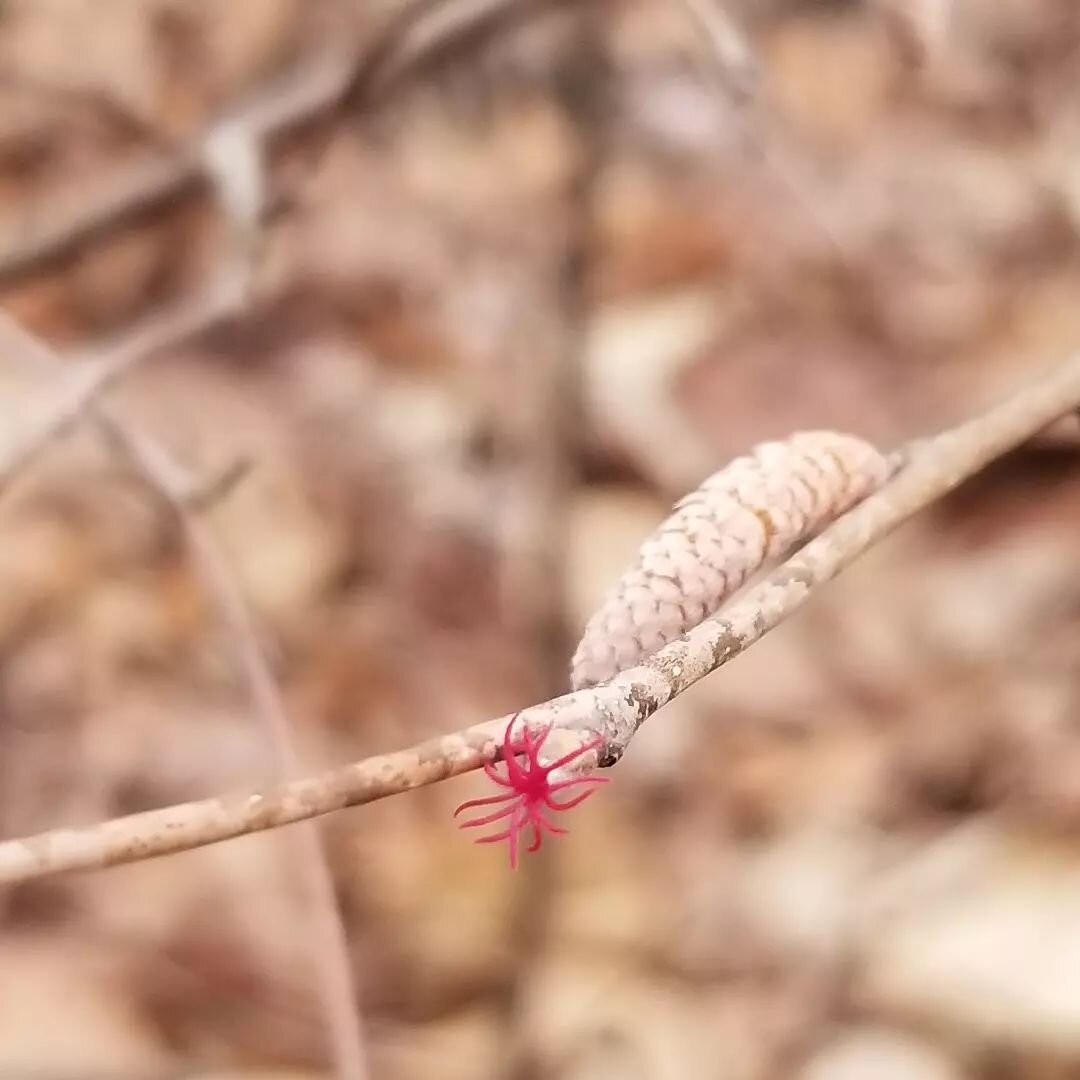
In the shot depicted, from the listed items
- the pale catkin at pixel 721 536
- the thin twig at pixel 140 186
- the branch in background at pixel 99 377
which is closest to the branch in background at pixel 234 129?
the thin twig at pixel 140 186

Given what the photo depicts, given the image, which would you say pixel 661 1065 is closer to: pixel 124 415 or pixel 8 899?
pixel 8 899

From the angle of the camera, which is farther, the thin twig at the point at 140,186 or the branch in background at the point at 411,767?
the thin twig at the point at 140,186

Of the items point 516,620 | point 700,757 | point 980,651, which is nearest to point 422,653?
point 516,620

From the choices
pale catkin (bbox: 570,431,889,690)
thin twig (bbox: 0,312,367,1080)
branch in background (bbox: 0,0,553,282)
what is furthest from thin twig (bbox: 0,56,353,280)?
pale catkin (bbox: 570,431,889,690)

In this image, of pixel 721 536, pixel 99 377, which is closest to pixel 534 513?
pixel 99 377

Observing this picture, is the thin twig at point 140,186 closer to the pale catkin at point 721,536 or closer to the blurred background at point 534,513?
the blurred background at point 534,513

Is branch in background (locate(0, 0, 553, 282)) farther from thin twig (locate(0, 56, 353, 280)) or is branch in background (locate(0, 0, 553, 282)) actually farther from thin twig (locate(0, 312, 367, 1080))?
thin twig (locate(0, 312, 367, 1080))
